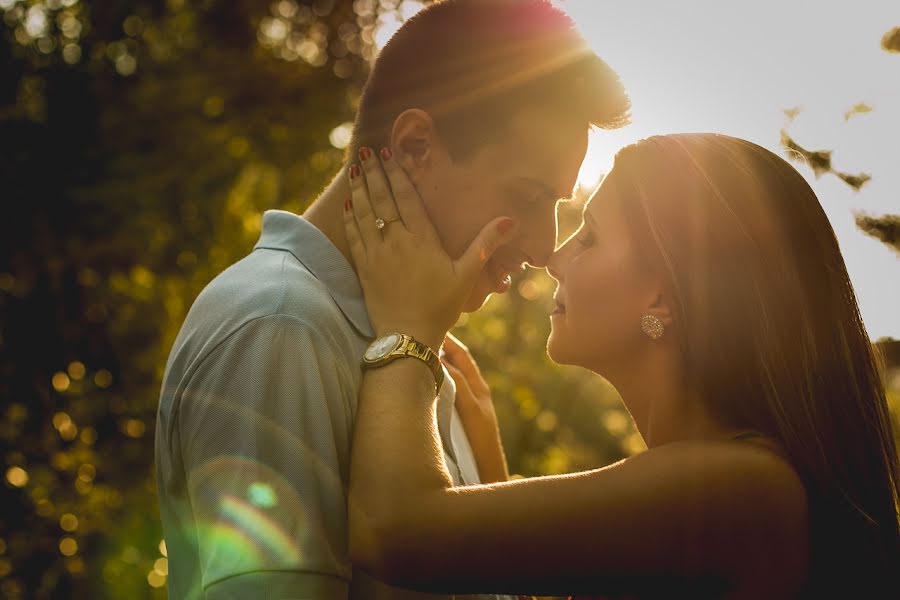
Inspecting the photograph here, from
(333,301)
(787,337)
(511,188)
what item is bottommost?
(787,337)

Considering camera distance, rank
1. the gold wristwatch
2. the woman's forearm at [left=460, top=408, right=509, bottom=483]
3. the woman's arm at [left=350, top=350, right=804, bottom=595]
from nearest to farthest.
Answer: the woman's arm at [left=350, top=350, right=804, bottom=595] < the gold wristwatch < the woman's forearm at [left=460, top=408, right=509, bottom=483]

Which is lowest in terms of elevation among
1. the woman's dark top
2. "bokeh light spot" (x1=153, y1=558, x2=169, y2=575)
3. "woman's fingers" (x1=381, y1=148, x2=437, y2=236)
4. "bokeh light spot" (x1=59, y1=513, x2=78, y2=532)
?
"bokeh light spot" (x1=59, y1=513, x2=78, y2=532)

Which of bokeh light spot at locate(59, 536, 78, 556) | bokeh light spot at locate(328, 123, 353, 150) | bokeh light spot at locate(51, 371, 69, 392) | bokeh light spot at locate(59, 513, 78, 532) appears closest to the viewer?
bokeh light spot at locate(59, 536, 78, 556)

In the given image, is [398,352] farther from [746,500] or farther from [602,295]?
[746,500]

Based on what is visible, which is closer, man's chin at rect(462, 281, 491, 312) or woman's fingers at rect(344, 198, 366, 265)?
woman's fingers at rect(344, 198, 366, 265)

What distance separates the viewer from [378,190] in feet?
8.39

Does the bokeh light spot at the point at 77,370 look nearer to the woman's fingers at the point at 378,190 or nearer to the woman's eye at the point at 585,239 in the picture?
the woman's fingers at the point at 378,190

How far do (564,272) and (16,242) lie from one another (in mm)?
8513

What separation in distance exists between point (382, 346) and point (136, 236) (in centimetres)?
807

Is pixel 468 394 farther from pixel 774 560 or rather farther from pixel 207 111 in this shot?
pixel 207 111

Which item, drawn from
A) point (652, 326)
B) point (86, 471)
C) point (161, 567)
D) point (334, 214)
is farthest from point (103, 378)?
point (652, 326)

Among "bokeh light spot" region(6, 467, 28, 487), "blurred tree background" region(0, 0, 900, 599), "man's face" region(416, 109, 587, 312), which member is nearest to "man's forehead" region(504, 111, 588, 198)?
"man's face" region(416, 109, 587, 312)

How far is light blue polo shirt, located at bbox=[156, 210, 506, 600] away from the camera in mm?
1786

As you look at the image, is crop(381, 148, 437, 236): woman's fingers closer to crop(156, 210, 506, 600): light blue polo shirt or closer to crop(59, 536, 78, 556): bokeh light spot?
crop(156, 210, 506, 600): light blue polo shirt
